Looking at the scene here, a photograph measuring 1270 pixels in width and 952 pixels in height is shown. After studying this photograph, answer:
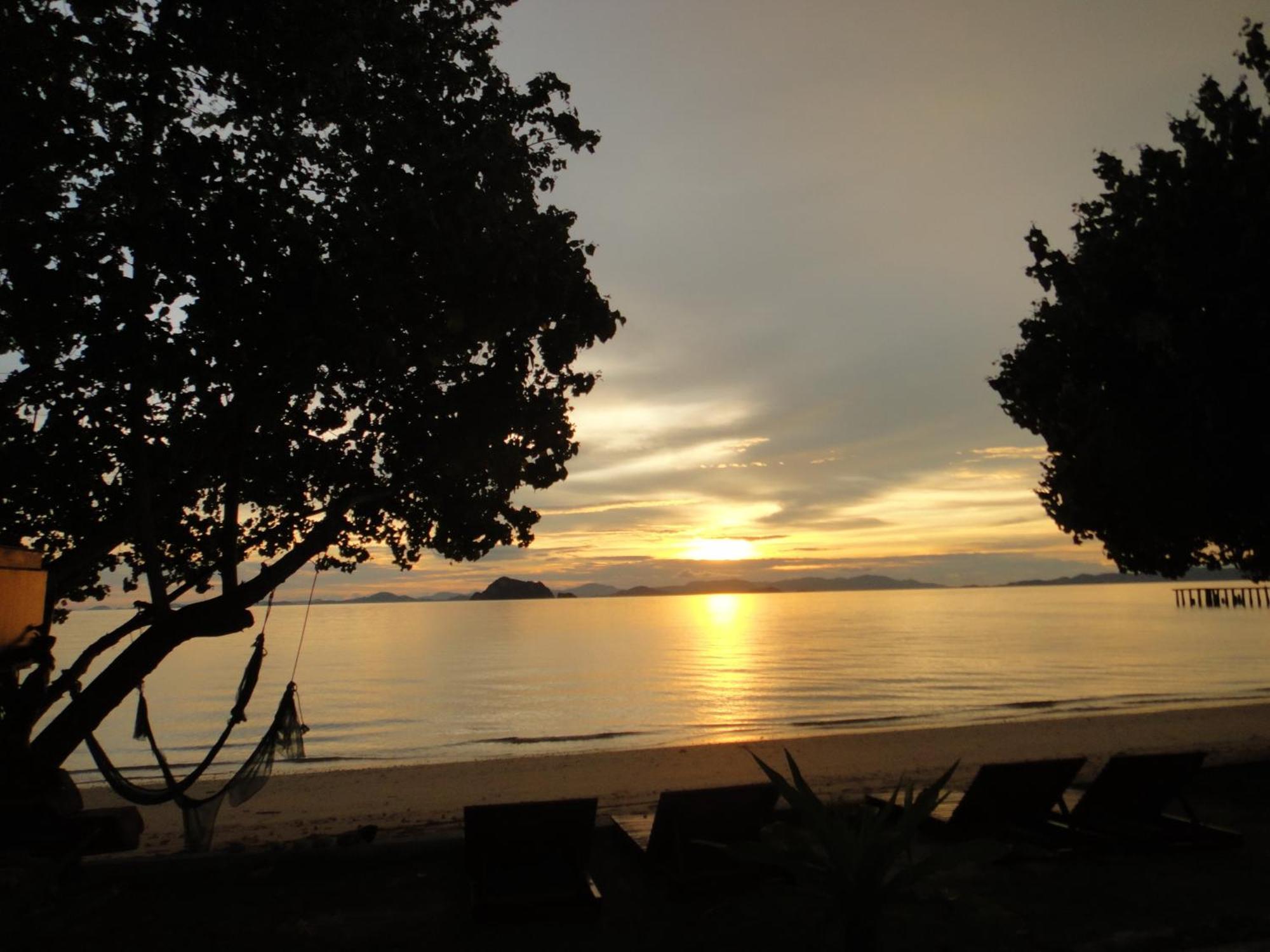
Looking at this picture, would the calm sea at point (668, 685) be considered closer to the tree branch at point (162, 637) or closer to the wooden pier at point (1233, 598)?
the tree branch at point (162, 637)

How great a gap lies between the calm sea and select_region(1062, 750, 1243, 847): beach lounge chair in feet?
69.7

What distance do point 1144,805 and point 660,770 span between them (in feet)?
47.7

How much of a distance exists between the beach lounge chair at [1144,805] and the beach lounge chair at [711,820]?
3.21 meters

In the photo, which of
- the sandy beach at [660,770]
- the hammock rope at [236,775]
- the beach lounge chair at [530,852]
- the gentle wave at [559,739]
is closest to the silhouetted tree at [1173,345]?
the sandy beach at [660,770]

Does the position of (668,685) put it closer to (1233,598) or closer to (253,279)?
(253,279)

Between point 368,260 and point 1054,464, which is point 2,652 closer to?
point 368,260

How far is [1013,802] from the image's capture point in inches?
353

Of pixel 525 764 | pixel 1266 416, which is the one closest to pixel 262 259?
pixel 1266 416

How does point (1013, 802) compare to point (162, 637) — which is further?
Answer: point (162, 637)

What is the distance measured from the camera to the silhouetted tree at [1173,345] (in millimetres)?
12273

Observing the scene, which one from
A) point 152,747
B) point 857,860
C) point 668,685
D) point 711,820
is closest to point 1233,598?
point 668,685

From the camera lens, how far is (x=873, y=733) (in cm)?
2888

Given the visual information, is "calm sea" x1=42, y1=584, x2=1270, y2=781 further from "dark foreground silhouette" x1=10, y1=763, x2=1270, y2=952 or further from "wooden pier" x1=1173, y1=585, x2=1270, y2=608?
"wooden pier" x1=1173, y1=585, x2=1270, y2=608

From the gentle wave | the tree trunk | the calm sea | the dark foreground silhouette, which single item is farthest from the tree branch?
the gentle wave
